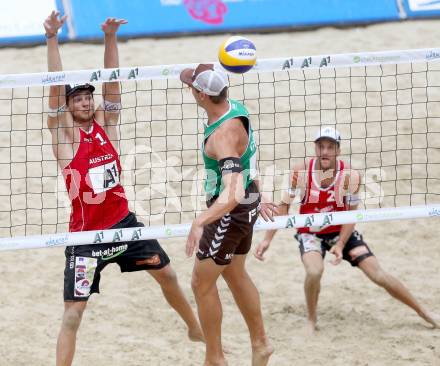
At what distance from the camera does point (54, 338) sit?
7.32 m

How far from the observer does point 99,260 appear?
641 cm

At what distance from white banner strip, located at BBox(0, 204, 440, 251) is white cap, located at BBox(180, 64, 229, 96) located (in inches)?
45.2

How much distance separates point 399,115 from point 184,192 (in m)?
2.52

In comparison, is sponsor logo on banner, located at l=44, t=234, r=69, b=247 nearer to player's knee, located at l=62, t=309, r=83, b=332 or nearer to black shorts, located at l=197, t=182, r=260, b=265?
player's knee, located at l=62, t=309, r=83, b=332

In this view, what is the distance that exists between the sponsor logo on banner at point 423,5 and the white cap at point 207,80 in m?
6.84

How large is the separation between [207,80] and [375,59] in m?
1.56

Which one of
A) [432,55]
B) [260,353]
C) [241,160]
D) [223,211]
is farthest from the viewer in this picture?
[432,55]

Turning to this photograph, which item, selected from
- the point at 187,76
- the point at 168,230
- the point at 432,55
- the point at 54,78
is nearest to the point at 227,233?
the point at 168,230

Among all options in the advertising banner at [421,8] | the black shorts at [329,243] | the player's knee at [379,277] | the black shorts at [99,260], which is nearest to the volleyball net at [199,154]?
the black shorts at [329,243]

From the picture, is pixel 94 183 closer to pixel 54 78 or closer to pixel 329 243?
pixel 54 78

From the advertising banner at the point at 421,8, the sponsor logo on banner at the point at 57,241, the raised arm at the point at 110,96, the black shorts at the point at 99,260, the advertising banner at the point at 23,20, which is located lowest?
A: the black shorts at the point at 99,260

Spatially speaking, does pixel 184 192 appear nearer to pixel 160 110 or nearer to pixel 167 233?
pixel 160 110

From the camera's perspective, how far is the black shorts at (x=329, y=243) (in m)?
7.55

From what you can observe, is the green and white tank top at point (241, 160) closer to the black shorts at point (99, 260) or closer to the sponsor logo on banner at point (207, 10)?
the black shorts at point (99, 260)
